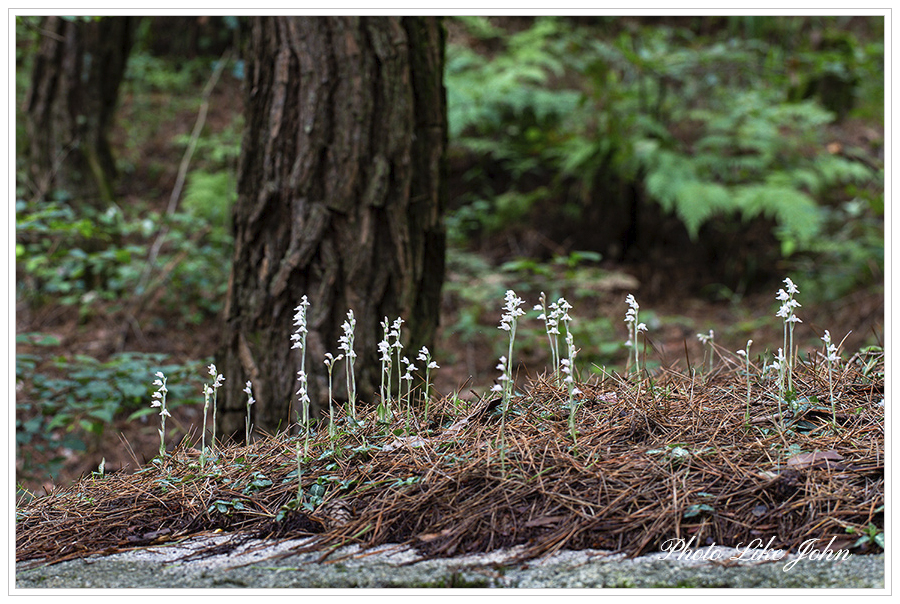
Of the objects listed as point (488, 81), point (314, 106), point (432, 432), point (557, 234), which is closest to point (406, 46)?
point (314, 106)

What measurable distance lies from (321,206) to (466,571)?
2157 millimetres

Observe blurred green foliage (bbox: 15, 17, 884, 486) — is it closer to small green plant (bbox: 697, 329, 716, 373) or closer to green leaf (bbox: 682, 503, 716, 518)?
small green plant (bbox: 697, 329, 716, 373)

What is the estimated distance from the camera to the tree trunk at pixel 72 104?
7.30m

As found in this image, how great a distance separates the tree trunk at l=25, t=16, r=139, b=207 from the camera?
730cm

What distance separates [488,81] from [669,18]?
15.9 ft

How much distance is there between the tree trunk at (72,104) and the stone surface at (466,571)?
266 inches

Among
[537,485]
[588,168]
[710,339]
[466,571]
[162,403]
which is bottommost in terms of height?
[466,571]

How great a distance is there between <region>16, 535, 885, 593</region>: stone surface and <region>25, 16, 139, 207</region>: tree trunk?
675 cm

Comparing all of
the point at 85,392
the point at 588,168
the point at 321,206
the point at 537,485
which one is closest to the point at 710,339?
the point at 537,485

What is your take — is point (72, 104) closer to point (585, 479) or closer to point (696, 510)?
point (585, 479)

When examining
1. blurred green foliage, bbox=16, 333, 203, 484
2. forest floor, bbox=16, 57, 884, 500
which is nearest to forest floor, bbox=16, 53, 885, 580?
blurred green foliage, bbox=16, 333, 203, 484

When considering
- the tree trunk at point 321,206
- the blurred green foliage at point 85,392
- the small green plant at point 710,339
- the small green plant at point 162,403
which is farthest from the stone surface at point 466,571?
the blurred green foliage at point 85,392

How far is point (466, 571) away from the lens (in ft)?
5.25
